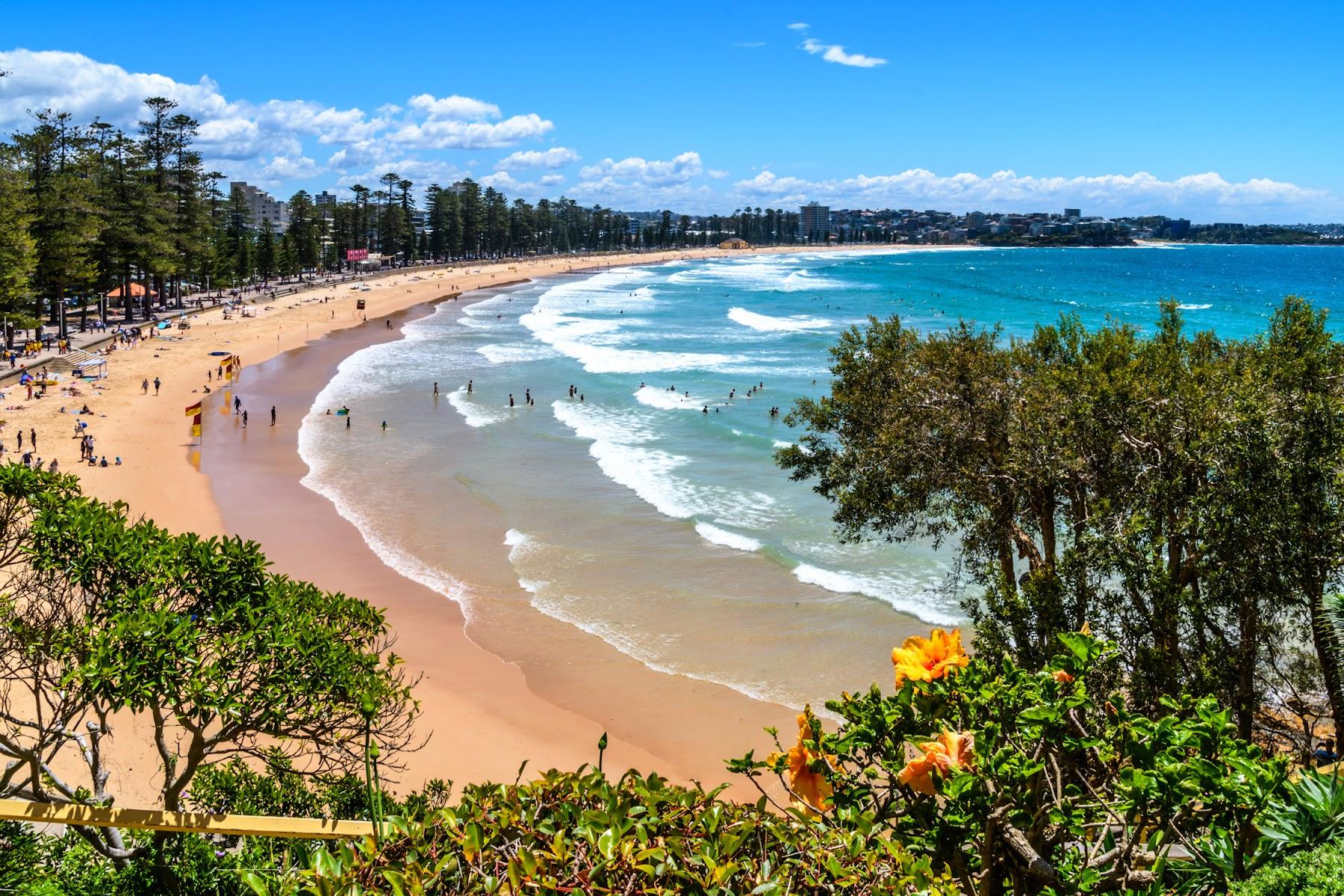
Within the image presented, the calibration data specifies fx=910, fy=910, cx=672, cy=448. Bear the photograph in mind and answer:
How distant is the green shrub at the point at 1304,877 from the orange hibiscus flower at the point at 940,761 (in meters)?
1.00

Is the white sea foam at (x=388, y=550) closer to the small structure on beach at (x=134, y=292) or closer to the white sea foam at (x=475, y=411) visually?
the white sea foam at (x=475, y=411)

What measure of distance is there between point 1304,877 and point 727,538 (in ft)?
58.2

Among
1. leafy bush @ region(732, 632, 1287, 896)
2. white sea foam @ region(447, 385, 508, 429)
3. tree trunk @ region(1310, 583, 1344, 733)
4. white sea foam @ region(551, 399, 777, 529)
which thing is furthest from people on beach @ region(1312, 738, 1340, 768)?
white sea foam @ region(447, 385, 508, 429)

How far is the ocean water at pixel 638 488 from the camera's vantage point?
1619 cm

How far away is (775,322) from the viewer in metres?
67.1

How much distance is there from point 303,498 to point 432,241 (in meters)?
105

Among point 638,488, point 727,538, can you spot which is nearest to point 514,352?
point 638,488

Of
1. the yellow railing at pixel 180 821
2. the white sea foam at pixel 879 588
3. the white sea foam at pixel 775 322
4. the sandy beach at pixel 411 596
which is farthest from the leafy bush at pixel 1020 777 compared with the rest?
the white sea foam at pixel 775 322

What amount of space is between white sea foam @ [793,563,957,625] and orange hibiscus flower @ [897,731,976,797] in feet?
42.6

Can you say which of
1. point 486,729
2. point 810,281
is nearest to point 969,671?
point 486,729

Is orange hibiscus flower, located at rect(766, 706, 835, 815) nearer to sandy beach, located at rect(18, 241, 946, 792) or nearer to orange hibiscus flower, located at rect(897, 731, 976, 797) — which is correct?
orange hibiscus flower, located at rect(897, 731, 976, 797)

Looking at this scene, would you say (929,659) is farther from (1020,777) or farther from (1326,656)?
(1326,656)

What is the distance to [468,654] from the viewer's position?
50.4 ft

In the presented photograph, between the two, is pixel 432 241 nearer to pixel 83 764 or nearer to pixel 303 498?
pixel 303 498
